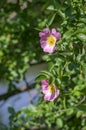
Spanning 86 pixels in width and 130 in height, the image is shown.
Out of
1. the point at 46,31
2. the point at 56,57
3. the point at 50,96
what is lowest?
the point at 50,96

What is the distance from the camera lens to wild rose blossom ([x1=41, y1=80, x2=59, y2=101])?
1.50m

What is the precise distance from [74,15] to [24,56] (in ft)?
4.30

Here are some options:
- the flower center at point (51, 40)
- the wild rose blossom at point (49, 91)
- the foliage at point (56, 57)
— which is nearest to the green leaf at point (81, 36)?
the foliage at point (56, 57)

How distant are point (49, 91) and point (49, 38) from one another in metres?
0.20

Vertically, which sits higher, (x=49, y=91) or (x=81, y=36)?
(x=81, y=36)

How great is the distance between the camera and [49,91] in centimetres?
151

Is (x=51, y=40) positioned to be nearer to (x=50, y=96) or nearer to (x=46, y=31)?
(x=46, y=31)

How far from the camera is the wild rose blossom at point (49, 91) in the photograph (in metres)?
1.50

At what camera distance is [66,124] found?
8.02 ft

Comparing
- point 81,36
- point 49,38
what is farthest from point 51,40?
point 81,36

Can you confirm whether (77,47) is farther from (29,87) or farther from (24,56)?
(29,87)

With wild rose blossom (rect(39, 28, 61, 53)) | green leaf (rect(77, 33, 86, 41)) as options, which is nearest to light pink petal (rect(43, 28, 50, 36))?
wild rose blossom (rect(39, 28, 61, 53))

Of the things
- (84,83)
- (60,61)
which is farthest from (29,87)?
(60,61)

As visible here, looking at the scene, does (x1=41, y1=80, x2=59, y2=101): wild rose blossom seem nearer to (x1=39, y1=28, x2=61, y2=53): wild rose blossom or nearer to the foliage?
the foliage
